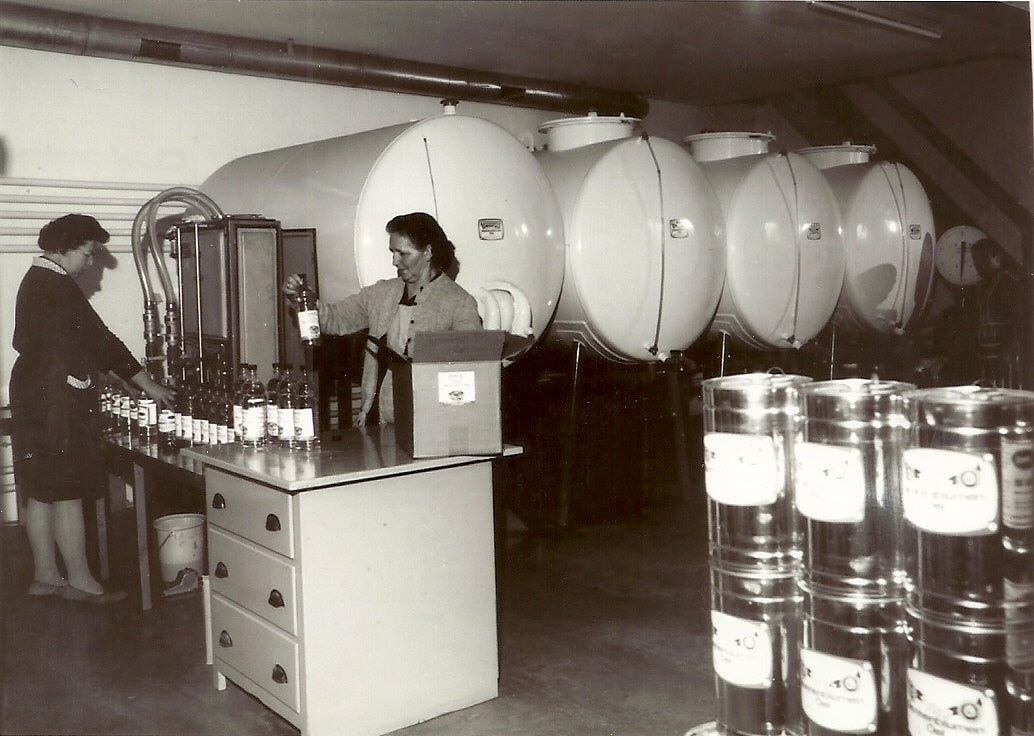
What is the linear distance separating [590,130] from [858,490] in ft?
12.5

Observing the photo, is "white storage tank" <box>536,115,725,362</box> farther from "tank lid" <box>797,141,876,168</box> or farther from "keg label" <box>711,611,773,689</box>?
"keg label" <box>711,611,773,689</box>

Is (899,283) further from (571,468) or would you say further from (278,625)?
(278,625)

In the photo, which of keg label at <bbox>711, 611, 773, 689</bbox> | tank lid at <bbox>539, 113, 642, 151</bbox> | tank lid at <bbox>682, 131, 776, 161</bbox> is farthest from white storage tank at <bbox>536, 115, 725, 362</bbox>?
keg label at <bbox>711, 611, 773, 689</bbox>

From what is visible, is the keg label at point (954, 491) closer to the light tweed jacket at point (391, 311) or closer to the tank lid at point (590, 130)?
the light tweed jacket at point (391, 311)

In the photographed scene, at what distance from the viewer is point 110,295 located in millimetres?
5211

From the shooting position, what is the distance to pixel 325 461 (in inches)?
111

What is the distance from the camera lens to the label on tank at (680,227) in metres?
4.92

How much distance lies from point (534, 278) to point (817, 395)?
274 centimetres

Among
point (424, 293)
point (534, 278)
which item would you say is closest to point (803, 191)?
point (534, 278)

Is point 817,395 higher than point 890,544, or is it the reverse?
point 817,395

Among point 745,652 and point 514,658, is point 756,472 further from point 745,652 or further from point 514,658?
point 514,658

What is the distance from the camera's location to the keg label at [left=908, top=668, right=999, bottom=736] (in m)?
1.66

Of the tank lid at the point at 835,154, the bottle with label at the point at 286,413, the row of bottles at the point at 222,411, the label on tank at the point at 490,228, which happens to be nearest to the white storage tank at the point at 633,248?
the label on tank at the point at 490,228

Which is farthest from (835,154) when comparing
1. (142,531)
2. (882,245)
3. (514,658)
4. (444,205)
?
(142,531)
